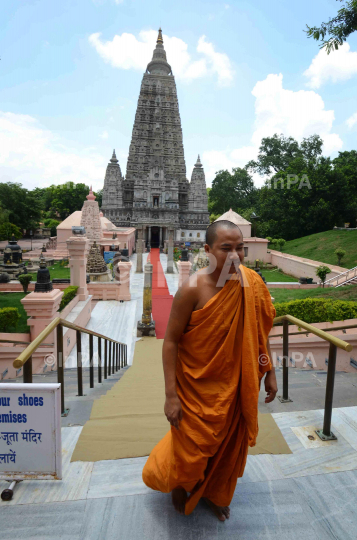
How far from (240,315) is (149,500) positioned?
1178 mm

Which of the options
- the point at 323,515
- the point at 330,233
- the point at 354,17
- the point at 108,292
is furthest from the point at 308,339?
the point at 330,233

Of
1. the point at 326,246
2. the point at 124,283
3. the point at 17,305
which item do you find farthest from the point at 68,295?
the point at 326,246

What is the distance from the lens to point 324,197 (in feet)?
97.0

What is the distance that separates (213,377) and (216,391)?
0.07 meters

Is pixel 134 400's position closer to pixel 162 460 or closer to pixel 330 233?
pixel 162 460

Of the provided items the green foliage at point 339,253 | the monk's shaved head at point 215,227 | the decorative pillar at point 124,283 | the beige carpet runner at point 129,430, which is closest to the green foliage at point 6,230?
the decorative pillar at point 124,283

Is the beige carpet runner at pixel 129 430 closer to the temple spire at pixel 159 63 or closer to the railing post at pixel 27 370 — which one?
the railing post at pixel 27 370

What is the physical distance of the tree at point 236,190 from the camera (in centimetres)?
4678

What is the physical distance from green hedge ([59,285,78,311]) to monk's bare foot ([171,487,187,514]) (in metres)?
7.44

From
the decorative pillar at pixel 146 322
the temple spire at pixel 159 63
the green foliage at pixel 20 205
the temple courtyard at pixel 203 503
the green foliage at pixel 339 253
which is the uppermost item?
the temple spire at pixel 159 63

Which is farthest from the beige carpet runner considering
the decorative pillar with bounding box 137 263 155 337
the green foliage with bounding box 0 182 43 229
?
the green foliage with bounding box 0 182 43 229

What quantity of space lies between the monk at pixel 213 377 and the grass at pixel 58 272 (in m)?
16.1

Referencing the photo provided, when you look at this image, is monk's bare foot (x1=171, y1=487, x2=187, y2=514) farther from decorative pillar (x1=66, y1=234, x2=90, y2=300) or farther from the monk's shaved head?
decorative pillar (x1=66, y1=234, x2=90, y2=300)

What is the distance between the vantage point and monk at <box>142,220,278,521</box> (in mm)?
1794
